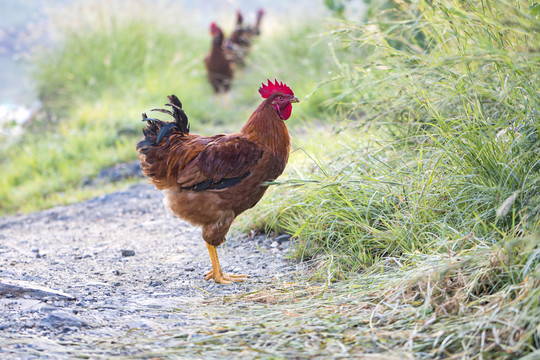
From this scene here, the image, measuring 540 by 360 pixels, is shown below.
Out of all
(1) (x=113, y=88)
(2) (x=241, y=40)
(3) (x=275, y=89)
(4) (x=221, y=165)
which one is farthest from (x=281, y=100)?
(2) (x=241, y=40)

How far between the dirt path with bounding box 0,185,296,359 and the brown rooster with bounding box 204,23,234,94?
370 centimetres

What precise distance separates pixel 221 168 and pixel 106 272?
3.43 feet

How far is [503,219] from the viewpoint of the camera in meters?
2.56

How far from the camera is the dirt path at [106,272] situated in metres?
2.38

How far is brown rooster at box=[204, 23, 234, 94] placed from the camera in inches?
341

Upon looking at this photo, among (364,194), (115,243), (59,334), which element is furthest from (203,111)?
(59,334)

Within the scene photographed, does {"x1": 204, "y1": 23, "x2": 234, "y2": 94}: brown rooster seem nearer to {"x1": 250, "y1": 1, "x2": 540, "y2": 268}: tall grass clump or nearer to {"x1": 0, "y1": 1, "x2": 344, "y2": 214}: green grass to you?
{"x1": 0, "y1": 1, "x2": 344, "y2": 214}: green grass

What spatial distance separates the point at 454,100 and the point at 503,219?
39.2 inches

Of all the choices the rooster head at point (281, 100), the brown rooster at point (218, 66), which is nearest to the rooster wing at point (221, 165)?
the rooster head at point (281, 100)

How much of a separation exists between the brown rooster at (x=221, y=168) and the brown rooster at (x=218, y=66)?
17.8ft

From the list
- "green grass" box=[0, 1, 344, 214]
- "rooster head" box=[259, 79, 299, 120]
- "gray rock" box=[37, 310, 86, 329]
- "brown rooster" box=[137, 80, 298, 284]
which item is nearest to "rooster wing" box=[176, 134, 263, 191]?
"brown rooster" box=[137, 80, 298, 284]

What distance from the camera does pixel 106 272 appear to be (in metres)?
3.47

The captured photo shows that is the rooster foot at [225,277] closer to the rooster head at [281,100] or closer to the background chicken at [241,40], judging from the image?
the rooster head at [281,100]

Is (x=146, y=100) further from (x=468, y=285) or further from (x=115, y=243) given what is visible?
(x=468, y=285)
